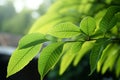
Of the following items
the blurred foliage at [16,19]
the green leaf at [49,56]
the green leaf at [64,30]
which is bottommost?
the blurred foliage at [16,19]

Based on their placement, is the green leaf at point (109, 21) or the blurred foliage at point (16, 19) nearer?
the green leaf at point (109, 21)

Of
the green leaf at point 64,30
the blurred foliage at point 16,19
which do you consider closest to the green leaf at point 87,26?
the green leaf at point 64,30

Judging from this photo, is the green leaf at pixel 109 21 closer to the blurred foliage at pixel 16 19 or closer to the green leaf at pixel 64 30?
the green leaf at pixel 64 30

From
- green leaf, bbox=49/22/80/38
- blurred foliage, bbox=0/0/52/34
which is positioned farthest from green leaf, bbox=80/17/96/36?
blurred foliage, bbox=0/0/52/34

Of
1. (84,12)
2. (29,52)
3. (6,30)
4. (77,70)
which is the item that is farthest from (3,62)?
(6,30)

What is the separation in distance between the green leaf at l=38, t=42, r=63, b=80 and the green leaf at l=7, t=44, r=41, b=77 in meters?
0.02

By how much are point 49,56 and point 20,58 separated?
0.05m

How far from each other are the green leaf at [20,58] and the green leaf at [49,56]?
0.02 metres

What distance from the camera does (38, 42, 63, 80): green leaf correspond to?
2.02 feet

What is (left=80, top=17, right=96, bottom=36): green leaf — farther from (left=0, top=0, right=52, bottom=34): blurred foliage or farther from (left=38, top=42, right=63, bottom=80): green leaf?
(left=0, top=0, right=52, bottom=34): blurred foliage

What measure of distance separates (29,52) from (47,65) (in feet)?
0.13

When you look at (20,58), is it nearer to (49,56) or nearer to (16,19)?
(49,56)

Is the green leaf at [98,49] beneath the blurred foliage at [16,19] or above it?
above

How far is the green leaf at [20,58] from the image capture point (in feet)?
2.00
